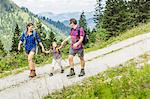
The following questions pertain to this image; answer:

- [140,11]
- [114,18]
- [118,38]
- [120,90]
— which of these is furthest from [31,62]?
[140,11]

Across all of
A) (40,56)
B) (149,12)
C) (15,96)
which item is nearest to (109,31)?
(149,12)

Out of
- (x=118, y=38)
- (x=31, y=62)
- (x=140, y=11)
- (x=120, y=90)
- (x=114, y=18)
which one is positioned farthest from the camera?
(x=140, y=11)

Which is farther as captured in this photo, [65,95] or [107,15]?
[107,15]

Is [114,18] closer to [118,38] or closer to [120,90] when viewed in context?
[118,38]

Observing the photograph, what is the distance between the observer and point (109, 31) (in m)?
70.4

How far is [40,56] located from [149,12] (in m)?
48.7

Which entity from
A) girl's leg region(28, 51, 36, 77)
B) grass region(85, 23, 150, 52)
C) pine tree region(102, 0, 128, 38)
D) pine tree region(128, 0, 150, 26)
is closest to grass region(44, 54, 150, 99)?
girl's leg region(28, 51, 36, 77)

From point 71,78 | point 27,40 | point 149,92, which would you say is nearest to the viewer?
point 149,92

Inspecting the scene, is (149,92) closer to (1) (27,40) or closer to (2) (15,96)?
(2) (15,96)

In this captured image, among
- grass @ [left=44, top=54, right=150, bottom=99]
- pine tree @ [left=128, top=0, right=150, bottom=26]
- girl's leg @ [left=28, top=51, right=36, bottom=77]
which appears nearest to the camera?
grass @ [left=44, top=54, right=150, bottom=99]

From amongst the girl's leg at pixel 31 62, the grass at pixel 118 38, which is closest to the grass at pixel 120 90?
the girl's leg at pixel 31 62

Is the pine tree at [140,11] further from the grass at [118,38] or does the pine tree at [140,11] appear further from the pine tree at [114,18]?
→ the grass at [118,38]

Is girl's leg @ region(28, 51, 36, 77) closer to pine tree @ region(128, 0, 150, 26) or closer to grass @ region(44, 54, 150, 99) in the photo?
grass @ region(44, 54, 150, 99)

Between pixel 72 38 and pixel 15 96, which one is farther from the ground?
pixel 72 38
